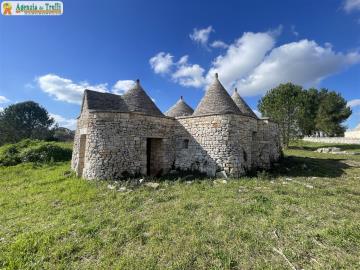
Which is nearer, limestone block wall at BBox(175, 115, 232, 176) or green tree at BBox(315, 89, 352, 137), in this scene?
limestone block wall at BBox(175, 115, 232, 176)

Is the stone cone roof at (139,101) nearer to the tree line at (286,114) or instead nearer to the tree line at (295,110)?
the tree line at (295,110)

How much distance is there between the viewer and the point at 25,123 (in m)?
36.3

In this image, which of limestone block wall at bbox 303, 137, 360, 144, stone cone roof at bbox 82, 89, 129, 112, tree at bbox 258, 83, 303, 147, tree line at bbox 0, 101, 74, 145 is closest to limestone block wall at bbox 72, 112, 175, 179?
stone cone roof at bbox 82, 89, 129, 112

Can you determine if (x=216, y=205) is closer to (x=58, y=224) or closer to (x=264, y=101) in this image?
(x=58, y=224)

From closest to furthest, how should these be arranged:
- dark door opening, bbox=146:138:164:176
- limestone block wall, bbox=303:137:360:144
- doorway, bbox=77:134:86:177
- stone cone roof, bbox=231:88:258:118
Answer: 1. doorway, bbox=77:134:86:177
2. dark door opening, bbox=146:138:164:176
3. stone cone roof, bbox=231:88:258:118
4. limestone block wall, bbox=303:137:360:144

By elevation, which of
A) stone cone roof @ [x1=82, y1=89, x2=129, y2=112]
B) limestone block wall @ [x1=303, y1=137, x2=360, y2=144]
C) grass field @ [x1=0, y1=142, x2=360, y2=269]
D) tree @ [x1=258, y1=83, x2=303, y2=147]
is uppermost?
tree @ [x1=258, y1=83, x2=303, y2=147]

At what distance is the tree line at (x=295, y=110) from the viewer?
26344mm

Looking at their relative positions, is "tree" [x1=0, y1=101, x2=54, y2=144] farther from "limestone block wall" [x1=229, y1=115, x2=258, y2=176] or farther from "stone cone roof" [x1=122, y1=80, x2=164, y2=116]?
"limestone block wall" [x1=229, y1=115, x2=258, y2=176]

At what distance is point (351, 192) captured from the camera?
675 cm

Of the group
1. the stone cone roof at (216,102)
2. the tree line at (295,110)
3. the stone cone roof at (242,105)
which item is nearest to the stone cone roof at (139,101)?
the stone cone roof at (216,102)

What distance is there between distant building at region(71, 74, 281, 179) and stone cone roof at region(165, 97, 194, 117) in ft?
8.42

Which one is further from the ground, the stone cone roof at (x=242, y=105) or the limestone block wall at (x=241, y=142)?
the stone cone roof at (x=242, y=105)

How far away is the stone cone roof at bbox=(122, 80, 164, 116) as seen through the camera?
9.87 m

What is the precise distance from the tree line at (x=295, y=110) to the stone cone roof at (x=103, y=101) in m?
18.8
